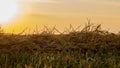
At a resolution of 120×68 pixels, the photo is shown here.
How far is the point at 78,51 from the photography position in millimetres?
11383

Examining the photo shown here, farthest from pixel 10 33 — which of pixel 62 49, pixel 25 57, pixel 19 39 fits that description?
pixel 25 57

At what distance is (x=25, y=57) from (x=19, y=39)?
2.10 meters

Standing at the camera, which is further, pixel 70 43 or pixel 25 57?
pixel 70 43

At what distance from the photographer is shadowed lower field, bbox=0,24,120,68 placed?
9.22 metres

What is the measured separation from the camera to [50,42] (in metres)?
11.8

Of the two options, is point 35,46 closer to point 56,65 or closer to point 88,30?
point 88,30

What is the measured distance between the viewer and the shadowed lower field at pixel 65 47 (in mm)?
9219

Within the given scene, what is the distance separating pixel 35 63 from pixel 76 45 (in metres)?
3.23

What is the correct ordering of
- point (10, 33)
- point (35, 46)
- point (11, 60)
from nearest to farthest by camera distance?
point (11, 60) < point (35, 46) < point (10, 33)

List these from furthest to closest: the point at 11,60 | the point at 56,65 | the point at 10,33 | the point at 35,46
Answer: the point at 10,33
the point at 35,46
the point at 11,60
the point at 56,65

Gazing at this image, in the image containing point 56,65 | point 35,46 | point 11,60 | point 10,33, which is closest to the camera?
point 56,65

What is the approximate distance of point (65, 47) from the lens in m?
11.5

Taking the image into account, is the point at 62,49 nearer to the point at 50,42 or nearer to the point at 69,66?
the point at 50,42

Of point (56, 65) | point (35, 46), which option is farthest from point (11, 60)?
point (35, 46)
